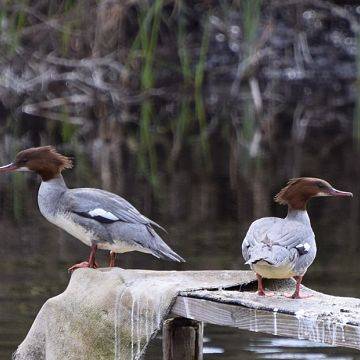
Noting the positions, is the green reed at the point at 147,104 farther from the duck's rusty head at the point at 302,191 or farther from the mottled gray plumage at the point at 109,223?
the duck's rusty head at the point at 302,191

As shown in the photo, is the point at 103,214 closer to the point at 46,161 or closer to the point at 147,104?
the point at 46,161

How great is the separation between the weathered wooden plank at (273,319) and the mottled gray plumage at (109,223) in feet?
2.41

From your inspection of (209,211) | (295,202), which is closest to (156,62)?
(209,211)

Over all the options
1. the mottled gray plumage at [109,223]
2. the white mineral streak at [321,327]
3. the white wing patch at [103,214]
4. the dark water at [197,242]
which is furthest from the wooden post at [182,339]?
the dark water at [197,242]

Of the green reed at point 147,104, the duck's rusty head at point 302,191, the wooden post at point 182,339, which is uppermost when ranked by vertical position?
the green reed at point 147,104

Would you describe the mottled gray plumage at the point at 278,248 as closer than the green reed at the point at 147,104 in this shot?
Yes

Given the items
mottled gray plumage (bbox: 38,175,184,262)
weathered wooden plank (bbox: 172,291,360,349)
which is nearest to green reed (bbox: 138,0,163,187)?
mottled gray plumage (bbox: 38,175,184,262)

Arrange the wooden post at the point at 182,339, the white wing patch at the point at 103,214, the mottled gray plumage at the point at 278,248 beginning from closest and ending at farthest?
1. the mottled gray plumage at the point at 278,248
2. the wooden post at the point at 182,339
3. the white wing patch at the point at 103,214

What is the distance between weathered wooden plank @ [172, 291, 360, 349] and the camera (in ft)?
16.5

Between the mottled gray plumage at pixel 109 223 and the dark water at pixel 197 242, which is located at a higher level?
the dark water at pixel 197 242

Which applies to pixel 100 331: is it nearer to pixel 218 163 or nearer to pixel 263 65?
pixel 218 163

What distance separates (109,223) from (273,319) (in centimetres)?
136

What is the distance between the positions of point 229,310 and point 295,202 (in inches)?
29.6

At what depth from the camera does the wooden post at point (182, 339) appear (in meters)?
5.89
